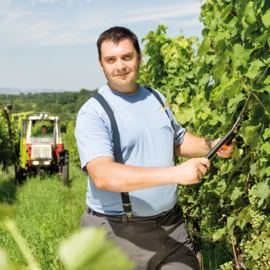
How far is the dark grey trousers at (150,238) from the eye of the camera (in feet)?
6.23

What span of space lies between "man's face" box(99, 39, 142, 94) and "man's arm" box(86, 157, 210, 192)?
505 mm

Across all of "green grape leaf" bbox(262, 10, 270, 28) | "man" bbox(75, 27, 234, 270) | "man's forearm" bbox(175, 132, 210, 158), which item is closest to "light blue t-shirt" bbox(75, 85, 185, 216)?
"man" bbox(75, 27, 234, 270)

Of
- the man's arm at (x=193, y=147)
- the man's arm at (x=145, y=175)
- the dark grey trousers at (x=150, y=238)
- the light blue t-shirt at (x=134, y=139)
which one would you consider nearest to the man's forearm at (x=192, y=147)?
the man's arm at (x=193, y=147)

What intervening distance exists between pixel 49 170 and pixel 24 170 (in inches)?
25.1

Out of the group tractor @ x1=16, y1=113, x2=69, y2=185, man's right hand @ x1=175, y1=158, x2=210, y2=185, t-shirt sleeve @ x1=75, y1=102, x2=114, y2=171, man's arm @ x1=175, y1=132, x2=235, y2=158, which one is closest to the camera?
man's right hand @ x1=175, y1=158, x2=210, y2=185

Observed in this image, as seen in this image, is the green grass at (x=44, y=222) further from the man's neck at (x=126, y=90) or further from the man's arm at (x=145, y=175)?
the man's neck at (x=126, y=90)

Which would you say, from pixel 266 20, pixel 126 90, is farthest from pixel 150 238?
pixel 266 20

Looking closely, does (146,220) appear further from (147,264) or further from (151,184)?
(151,184)

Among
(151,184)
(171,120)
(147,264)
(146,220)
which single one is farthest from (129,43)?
(147,264)

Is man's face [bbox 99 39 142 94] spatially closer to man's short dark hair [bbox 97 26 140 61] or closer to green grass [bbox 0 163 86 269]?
man's short dark hair [bbox 97 26 140 61]

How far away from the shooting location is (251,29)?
1.75 meters

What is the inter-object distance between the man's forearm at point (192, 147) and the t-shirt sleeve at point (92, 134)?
1.76 feet

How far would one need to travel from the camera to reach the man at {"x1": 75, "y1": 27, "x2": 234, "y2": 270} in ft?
5.95

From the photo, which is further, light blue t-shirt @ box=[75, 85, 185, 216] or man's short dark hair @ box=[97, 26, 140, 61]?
man's short dark hair @ box=[97, 26, 140, 61]
